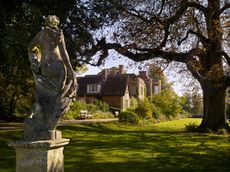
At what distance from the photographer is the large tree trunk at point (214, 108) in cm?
2694

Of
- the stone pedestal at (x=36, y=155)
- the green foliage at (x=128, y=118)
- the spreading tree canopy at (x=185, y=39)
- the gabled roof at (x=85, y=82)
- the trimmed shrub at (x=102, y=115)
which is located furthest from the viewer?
the gabled roof at (x=85, y=82)

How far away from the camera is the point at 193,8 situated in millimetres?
25562

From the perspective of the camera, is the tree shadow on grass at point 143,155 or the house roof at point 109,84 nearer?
the tree shadow on grass at point 143,155

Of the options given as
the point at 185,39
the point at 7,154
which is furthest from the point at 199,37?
the point at 7,154

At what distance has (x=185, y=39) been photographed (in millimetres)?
26859

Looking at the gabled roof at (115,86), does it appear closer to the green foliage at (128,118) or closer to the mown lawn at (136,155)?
the green foliage at (128,118)

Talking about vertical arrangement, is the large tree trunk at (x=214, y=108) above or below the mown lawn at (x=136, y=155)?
A: above

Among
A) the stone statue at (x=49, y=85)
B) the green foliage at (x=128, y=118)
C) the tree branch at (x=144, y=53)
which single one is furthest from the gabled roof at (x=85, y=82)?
the stone statue at (x=49, y=85)

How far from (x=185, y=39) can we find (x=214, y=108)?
5.48m

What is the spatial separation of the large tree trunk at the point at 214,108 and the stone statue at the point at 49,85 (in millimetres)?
20830

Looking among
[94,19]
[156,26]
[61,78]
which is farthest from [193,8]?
[61,78]

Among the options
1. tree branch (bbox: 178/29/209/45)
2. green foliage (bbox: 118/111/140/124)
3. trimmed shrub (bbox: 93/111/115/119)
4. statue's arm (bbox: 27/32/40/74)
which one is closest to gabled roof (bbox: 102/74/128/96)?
trimmed shrub (bbox: 93/111/115/119)

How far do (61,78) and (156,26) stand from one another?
1764 cm

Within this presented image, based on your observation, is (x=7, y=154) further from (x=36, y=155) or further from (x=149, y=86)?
(x=149, y=86)
